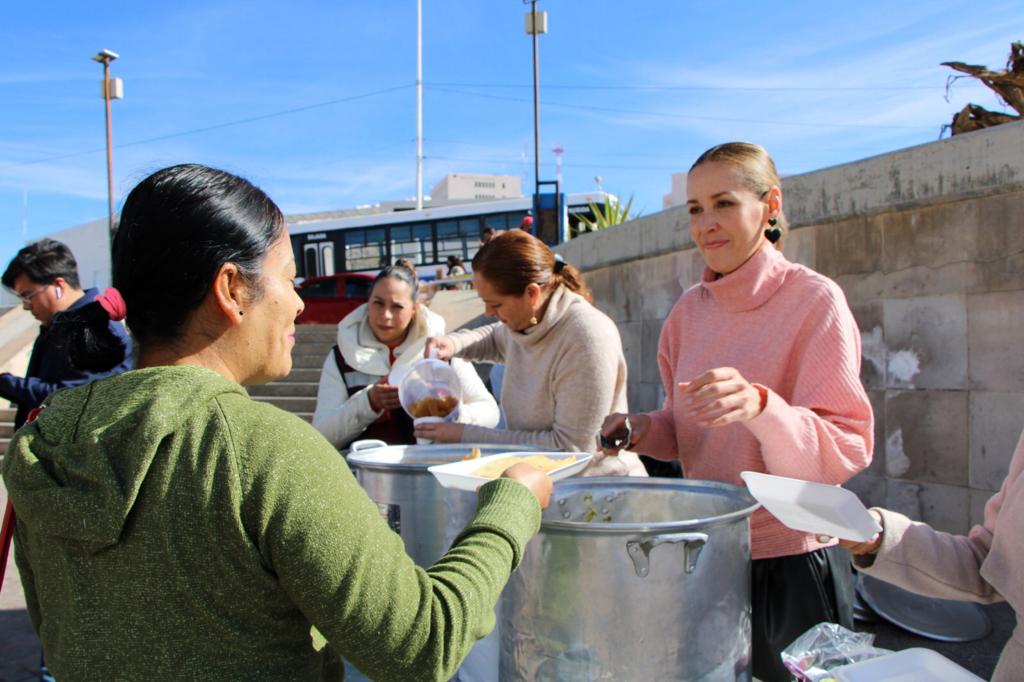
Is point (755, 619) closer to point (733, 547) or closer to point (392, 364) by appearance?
point (733, 547)

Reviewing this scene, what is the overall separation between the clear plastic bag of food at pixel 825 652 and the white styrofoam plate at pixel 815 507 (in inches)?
10.4

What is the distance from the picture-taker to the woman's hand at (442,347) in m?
3.46

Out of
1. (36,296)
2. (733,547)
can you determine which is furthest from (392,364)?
(733,547)

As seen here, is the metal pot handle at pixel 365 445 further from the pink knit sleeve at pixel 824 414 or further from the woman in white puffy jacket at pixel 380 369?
the pink knit sleeve at pixel 824 414

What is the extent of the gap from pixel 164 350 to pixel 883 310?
3876mm

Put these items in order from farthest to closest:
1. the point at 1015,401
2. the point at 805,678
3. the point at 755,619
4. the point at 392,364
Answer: the point at 392,364
the point at 1015,401
the point at 755,619
the point at 805,678

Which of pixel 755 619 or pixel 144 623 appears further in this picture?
pixel 755 619

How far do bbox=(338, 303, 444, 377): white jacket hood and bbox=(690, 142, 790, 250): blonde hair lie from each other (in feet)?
6.40

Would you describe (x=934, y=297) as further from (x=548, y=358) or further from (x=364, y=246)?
(x=364, y=246)

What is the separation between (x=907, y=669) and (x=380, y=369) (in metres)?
2.74

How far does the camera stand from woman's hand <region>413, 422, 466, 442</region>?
271cm

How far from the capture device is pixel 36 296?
3.98 metres

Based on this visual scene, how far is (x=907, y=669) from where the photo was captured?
4.63 feet

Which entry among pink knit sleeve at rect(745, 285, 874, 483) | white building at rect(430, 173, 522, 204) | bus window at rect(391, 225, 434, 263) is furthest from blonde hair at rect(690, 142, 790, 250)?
white building at rect(430, 173, 522, 204)
